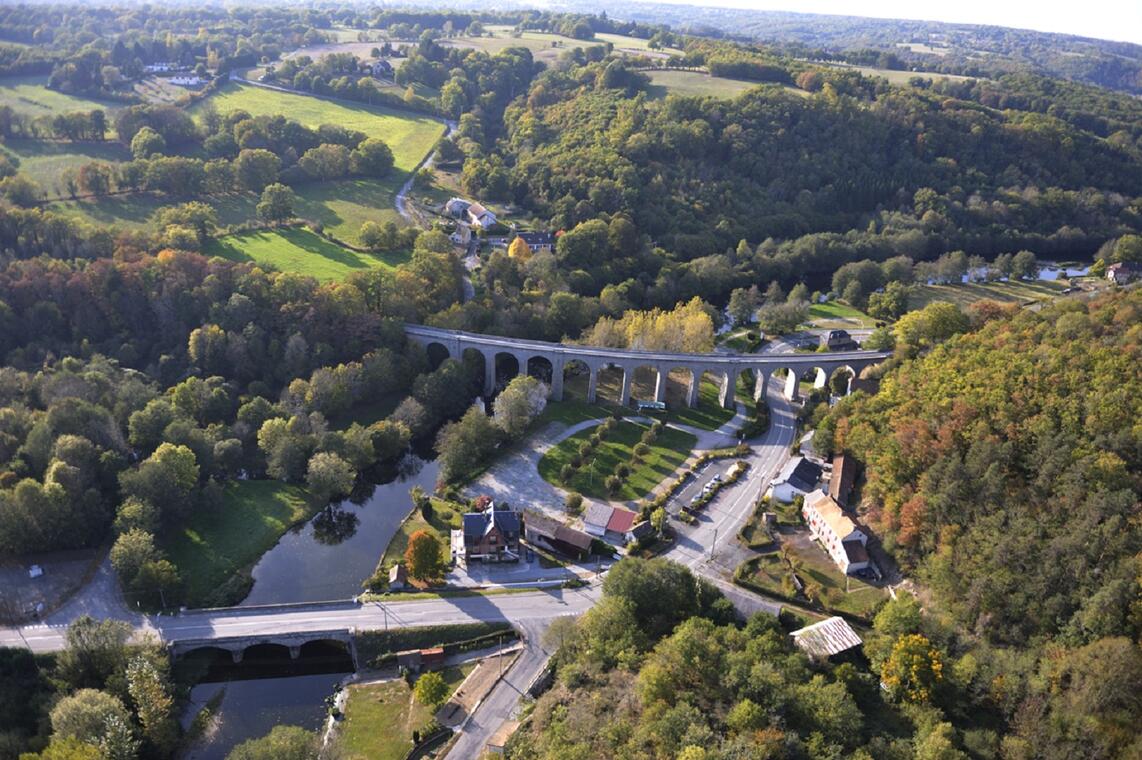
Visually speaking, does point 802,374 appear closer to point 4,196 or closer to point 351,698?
point 351,698

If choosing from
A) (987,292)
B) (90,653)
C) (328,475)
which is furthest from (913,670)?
(987,292)

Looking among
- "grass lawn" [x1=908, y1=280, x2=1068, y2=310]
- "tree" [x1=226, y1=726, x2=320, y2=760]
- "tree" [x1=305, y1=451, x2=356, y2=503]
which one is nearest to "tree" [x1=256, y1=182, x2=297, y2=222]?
"tree" [x1=305, y1=451, x2=356, y2=503]

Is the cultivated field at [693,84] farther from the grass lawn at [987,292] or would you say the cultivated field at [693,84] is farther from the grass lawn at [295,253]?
the grass lawn at [295,253]

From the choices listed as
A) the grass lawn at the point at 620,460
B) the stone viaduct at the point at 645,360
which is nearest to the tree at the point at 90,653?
the grass lawn at the point at 620,460

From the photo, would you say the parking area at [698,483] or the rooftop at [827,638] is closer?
the rooftop at [827,638]

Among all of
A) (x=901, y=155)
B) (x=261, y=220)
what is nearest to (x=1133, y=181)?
(x=901, y=155)

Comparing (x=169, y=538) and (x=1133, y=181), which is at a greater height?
(x=1133, y=181)
